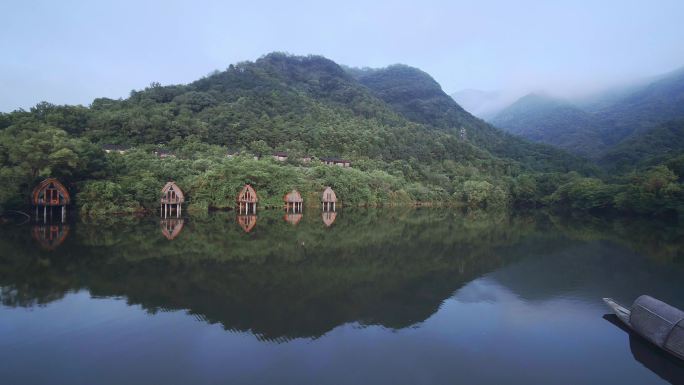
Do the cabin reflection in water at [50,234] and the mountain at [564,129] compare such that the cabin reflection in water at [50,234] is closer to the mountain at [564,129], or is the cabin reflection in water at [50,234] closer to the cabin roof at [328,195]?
the cabin roof at [328,195]

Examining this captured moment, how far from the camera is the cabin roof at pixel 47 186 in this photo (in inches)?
1052

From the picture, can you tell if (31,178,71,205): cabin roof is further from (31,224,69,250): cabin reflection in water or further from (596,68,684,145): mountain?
(596,68,684,145): mountain

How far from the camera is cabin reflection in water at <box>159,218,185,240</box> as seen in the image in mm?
22259

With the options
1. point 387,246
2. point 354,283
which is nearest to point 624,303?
point 354,283

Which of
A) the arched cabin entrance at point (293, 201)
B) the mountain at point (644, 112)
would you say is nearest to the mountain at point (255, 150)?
the arched cabin entrance at point (293, 201)

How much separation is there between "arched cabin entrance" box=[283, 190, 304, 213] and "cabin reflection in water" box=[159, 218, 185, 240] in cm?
1264

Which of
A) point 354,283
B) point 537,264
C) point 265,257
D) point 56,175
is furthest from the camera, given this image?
point 56,175

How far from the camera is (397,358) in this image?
8.50 metres

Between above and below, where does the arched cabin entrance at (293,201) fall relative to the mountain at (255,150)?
below

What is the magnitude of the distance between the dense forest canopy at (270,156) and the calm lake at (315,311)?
367 inches

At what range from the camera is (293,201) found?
4019cm

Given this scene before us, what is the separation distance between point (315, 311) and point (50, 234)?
60.7 feet

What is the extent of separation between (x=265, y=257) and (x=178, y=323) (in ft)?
24.5

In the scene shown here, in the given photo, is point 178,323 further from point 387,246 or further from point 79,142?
Answer: point 79,142
